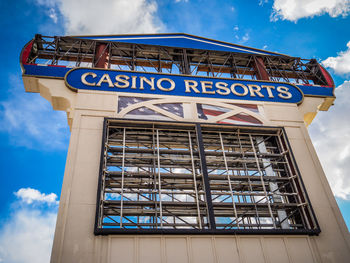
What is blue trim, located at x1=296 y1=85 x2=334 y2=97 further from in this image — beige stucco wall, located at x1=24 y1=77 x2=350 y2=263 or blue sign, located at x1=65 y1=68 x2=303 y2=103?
beige stucco wall, located at x1=24 y1=77 x2=350 y2=263

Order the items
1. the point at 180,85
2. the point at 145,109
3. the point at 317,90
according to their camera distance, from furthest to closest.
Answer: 1. the point at 317,90
2. the point at 180,85
3. the point at 145,109

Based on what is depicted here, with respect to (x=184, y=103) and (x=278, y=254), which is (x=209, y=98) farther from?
(x=278, y=254)

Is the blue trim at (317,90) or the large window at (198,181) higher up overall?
the blue trim at (317,90)

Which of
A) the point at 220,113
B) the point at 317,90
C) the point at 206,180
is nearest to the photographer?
the point at 206,180

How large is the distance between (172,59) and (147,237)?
898 centimetres

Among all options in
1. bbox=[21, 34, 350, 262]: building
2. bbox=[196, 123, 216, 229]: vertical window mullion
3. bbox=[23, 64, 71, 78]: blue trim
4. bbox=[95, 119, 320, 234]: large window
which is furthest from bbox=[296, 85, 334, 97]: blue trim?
bbox=[23, 64, 71, 78]: blue trim

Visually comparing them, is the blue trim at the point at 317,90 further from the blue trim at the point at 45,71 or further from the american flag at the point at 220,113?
the blue trim at the point at 45,71

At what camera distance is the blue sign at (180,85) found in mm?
11859

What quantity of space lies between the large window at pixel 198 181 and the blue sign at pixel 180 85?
6.06ft

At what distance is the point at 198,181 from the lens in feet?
33.1

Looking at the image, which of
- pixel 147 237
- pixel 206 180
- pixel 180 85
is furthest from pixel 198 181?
pixel 180 85

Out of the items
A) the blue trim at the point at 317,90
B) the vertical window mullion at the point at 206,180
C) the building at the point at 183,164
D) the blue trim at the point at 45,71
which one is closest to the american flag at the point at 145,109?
the building at the point at 183,164

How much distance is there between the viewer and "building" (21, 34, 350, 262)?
27.4ft

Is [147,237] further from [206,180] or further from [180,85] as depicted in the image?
[180,85]
